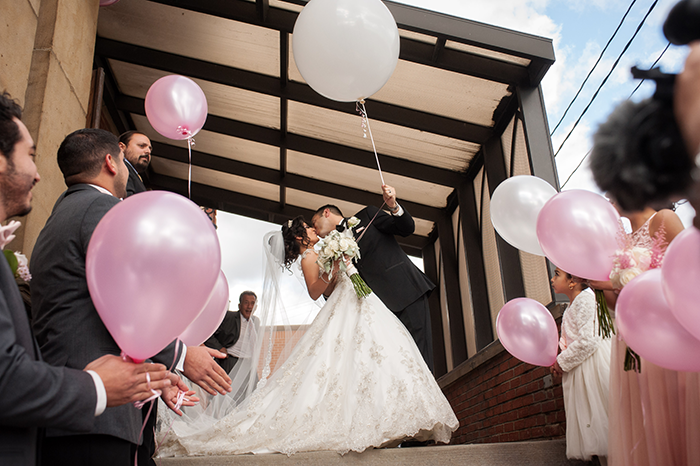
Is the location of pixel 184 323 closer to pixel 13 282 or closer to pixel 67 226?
Result: pixel 13 282

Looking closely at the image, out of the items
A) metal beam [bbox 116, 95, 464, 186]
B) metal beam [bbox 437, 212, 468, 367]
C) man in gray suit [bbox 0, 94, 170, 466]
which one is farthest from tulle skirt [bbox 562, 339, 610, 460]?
metal beam [bbox 437, 212, 468, 367]

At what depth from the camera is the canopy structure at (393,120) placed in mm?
4848

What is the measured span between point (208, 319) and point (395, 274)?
6.96ft

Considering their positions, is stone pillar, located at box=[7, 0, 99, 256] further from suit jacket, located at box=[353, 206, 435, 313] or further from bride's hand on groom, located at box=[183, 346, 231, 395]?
suit jacket, located at box=[353, 206, 435, 313]

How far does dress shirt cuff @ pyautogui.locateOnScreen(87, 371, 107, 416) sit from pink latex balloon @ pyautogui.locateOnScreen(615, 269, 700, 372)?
151 centimetres

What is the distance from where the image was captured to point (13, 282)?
121 centimetres

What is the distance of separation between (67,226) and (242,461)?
63.0 inches

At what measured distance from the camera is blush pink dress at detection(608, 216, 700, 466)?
1767 mm

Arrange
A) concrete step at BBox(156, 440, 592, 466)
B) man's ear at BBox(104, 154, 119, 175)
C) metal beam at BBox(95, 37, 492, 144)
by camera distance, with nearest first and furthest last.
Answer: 1. man's ear at BBox(104, 154, 119, 175)
2. concrete step at BBox(156, 440, 592, 466)
3. metal beam at BBox(95, 37, 492, 144)

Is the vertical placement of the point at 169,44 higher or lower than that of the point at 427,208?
higher

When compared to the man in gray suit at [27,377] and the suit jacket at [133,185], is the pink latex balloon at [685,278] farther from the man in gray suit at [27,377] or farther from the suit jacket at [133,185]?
the suit jacket at [133,185]

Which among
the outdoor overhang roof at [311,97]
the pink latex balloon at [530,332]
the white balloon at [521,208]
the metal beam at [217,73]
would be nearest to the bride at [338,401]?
the pink latex balloon at [530,332]

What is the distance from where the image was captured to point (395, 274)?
→ 401 centimetres

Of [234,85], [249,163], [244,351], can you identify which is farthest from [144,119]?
[244,351]
